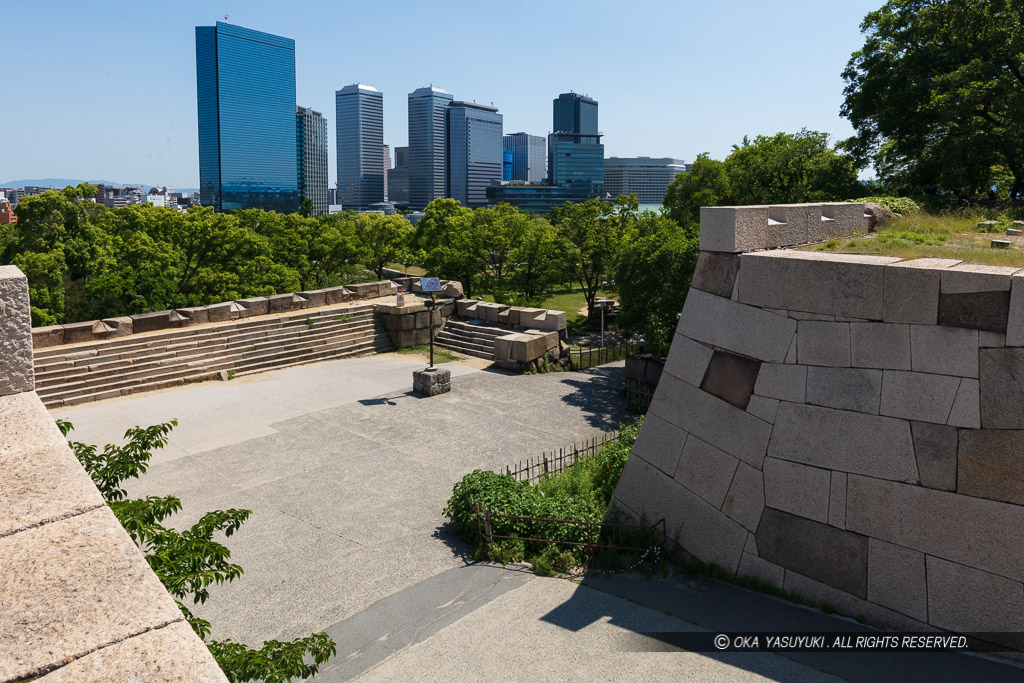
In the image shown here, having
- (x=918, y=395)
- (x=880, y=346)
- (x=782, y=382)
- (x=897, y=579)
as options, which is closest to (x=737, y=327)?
(x=782, y=382)

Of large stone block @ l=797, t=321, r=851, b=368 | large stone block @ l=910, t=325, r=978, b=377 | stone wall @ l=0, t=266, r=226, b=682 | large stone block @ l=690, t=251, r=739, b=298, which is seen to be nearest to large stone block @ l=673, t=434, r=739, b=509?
large stone block @ l=797, t=321, r=851, b=368

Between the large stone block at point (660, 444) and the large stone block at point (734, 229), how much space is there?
250cm

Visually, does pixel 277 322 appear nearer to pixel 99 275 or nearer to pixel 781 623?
pixel 99 275

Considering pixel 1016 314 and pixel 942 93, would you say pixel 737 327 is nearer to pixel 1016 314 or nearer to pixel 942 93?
pixel 1016 314

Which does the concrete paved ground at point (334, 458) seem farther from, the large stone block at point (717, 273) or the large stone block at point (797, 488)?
the large stone block at point (717, 273)

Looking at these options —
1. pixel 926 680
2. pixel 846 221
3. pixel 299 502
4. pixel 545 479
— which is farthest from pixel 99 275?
pixel 926 680

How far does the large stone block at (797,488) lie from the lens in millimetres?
7949

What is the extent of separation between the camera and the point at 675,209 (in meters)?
38.3

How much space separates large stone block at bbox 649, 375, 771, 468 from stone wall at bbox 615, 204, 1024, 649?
Result: 21 millimetres

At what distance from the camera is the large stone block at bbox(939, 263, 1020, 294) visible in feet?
22.2

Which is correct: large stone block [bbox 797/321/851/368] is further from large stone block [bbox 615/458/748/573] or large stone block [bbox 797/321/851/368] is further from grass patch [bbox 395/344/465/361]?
grass patch [bbox 395/344/465/361]

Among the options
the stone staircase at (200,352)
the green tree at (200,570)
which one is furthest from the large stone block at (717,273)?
the stone staircase at (200,352)

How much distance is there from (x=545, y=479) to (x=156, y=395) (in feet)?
41.3

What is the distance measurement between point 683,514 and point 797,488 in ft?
5.60
